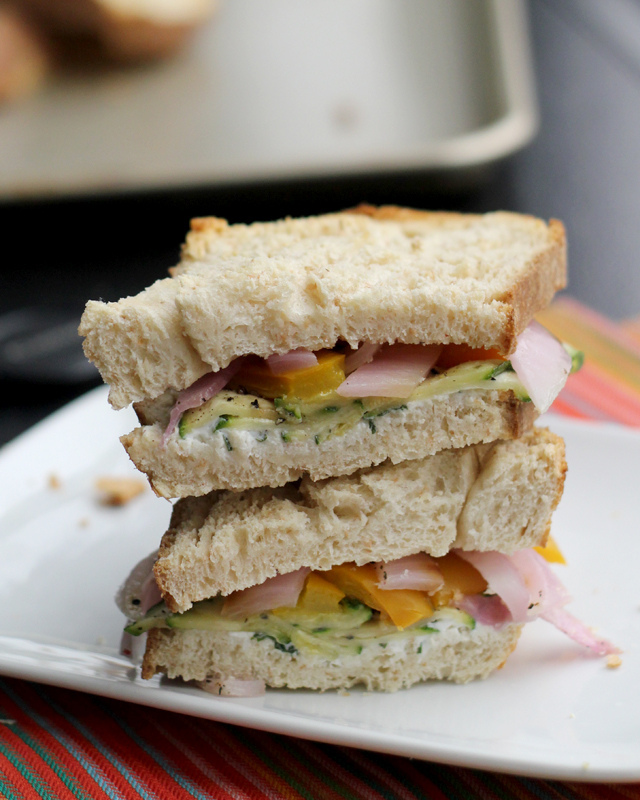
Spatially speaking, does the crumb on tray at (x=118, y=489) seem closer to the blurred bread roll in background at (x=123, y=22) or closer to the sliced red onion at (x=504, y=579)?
the sliced red onion at (x=504, y=579)

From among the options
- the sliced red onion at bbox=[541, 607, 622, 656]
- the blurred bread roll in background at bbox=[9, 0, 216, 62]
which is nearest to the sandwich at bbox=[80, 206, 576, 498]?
the sliced red onion at bbox=[541, 607, 622, 656]

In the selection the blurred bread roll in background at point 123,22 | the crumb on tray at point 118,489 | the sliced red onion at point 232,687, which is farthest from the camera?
the blurred bread roll in background at point 123,22

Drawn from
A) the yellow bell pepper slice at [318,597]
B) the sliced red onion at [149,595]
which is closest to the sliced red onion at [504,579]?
the yellow bell pepper slice at [318,597]

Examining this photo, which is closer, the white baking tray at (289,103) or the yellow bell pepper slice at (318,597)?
the yellow bell pepper slice at (318,597)

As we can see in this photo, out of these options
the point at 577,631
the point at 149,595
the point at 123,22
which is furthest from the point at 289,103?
the point at 577,631

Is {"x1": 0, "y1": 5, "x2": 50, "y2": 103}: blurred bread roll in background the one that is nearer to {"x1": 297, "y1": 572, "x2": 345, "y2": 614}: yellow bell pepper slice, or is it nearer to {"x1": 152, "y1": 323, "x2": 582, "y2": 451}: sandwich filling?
{"x1": 152, "y1": 323, "x2": 582, "y2": 451}: sandwich filling

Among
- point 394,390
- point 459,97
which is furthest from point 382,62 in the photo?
point 394,390

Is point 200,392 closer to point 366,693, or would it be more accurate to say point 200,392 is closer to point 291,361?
point 291,361
